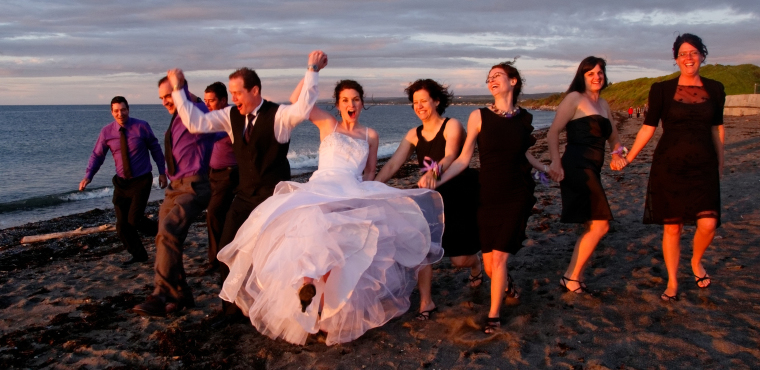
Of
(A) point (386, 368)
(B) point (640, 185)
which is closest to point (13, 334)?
(A) point (386, 368)

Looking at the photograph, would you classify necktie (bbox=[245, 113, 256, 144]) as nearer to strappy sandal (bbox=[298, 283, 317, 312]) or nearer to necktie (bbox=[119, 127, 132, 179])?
strappy sandal (bbox=[298, 283, 317, 312])

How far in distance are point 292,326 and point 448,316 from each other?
1488 mm

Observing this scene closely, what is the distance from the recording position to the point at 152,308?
5.27 m

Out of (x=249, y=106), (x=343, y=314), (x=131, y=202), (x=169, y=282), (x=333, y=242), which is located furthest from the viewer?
(x=131, y=202)

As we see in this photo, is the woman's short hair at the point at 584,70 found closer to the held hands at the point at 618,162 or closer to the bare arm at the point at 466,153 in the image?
the held hands at the point at 618,162

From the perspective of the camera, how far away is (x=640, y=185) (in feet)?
37.4

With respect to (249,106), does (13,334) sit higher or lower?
lower

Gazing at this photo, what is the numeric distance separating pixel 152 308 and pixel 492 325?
127 inches

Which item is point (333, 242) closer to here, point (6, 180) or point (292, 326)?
point (292, 326)

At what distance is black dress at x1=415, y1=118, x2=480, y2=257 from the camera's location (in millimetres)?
5043

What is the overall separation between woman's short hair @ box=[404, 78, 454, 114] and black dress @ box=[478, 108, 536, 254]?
50cm

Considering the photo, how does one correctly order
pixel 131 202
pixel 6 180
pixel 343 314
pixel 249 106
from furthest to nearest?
pixel 6 180, pixel 131 202, pixel 249 106, pixel 343 314

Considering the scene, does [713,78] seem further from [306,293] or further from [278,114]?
[306,293]

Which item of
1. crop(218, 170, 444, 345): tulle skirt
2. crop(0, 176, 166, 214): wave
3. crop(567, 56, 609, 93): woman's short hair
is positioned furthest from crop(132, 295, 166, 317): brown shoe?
crop(0, 176, 166, 214): wave
